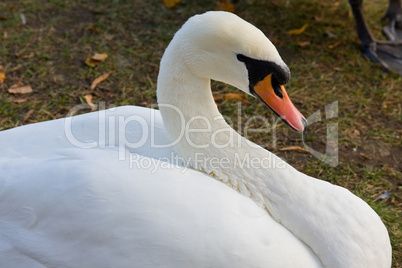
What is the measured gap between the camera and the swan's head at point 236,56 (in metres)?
1.84

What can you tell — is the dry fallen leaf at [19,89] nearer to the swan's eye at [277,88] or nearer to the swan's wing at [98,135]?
the swan's wing at [98,135]

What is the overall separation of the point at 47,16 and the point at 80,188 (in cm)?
331

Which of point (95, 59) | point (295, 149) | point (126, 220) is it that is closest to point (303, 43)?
point (295, 149)

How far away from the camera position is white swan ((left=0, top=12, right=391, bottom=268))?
5.64 ft

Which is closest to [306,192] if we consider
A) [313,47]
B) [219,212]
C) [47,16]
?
[219,212]

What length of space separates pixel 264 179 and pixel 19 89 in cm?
231

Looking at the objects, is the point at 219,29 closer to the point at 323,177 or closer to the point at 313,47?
the point at 323,177

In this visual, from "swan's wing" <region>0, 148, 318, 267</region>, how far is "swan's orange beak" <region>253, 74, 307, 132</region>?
36cm

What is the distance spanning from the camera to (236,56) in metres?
1.89

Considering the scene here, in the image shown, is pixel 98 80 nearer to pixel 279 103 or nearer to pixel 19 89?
Answer: pixel 19 89

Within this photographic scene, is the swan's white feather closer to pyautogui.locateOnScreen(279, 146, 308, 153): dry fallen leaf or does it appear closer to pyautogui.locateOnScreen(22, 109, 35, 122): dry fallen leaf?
pyautogui.locateOnScreen(279, 146, 308, 153): dry fallen leaf

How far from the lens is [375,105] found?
382 centimetres

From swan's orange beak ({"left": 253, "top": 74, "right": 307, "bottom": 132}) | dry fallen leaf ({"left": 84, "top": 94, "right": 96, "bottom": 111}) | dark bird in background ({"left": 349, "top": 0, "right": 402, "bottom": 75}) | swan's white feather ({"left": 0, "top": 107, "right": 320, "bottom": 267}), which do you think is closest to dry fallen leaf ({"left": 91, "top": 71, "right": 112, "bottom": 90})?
dry fallen leaf ({"left": 84, "top": 94, "right": 96, "bottom": 111})

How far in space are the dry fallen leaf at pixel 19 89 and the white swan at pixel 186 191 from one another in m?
1.51
